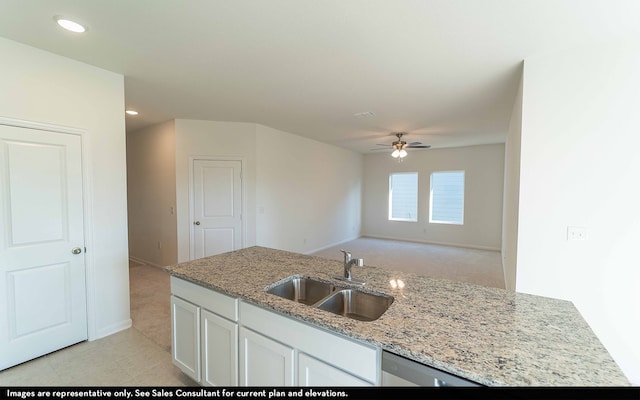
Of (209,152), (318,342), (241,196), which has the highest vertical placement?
(209,152)

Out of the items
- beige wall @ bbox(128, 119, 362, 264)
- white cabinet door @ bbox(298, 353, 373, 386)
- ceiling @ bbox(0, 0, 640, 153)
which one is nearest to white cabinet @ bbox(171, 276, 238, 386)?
white cabinet door @ bbox(298, 353, 373, 386)

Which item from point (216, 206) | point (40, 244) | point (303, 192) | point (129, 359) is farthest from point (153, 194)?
point (129, 359)

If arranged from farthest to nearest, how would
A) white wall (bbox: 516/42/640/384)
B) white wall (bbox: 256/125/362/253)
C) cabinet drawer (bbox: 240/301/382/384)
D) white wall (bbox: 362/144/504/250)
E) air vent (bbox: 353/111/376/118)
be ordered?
white wall (bbox: 362/144/504/250)
white wall (bbox: 256/125/362/253)
air vent (bbox: 353/111/376/118)
white wall (bbox: 516/42/640/384)
cabinet drawer (bbox: 240/301/382/384)

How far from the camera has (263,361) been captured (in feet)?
5.02

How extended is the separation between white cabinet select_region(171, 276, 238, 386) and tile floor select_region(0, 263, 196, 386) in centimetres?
30

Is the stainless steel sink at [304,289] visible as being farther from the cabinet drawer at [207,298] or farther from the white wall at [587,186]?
the white wall at [587,186]

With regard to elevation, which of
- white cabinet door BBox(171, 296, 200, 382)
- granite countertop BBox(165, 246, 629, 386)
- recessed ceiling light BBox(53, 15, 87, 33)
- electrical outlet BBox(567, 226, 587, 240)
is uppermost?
recessed ceiling light BBox(53, 15, 87, 33)

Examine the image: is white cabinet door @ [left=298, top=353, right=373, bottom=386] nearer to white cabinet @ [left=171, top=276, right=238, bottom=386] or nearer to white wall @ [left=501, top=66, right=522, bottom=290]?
white cabinet @ [left=171, top=276, right=238, bottom=386]

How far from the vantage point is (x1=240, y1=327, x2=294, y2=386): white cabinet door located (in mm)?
1426

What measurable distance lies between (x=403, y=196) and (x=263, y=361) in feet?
23.1

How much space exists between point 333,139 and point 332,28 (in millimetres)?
4182

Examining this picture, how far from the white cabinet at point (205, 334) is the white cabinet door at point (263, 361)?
80mm

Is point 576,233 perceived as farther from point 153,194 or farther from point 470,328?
point 153,194
